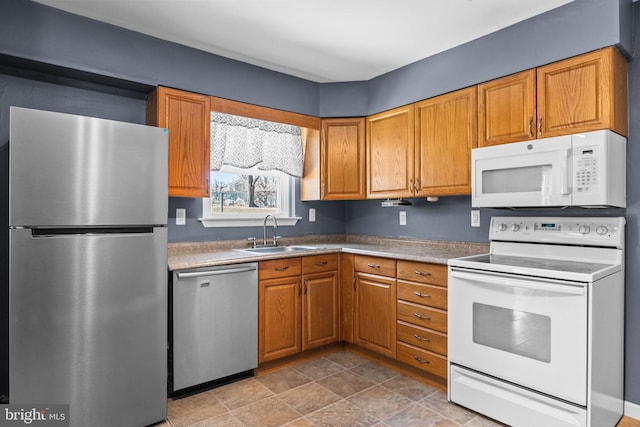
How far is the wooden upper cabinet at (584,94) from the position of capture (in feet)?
6.91

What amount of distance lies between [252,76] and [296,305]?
1928 millimetres

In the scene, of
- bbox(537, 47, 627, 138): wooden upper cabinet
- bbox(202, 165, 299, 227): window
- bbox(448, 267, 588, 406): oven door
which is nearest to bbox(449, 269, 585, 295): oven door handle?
bbox(448, 267, 588, 406): oven door

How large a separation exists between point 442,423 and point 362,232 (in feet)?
6.81

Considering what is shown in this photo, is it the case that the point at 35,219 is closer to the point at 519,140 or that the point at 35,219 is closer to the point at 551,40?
the point at 519,140

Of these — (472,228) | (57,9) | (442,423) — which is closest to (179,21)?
(57,9)

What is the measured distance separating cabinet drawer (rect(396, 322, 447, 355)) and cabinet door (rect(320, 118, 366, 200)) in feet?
4.31

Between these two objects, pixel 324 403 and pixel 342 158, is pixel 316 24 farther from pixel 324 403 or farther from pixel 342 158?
pixel 324 403

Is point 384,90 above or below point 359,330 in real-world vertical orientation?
above

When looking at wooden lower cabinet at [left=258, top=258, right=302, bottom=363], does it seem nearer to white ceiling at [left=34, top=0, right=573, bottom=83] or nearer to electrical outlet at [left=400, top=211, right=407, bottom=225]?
electrical outlet at [left=400, top=211, right=407, bottom=225]

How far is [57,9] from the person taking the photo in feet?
7.52

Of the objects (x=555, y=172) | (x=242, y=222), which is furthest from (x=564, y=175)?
(x=242, y=222)

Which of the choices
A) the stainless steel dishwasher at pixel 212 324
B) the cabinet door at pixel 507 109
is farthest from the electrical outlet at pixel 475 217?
the stainless steel dishwasher at pixel 212 324

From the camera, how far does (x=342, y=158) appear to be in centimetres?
362

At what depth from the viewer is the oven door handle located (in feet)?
6.22
